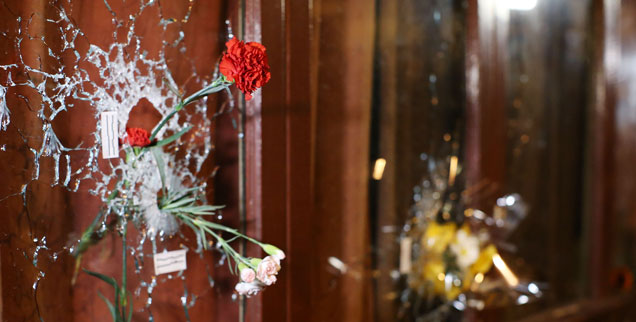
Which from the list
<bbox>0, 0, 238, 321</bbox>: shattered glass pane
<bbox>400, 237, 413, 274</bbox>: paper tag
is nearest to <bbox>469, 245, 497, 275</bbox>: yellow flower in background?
<bbox>400, 237, 413, 274</bbox>: paper tag

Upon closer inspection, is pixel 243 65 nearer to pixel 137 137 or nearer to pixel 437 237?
pixel 137 137

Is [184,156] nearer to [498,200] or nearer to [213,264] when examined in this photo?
[213,264]

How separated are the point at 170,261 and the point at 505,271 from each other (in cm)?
108

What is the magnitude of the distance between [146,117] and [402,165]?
0.70m

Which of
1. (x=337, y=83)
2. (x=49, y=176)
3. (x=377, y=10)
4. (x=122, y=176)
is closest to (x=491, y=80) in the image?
(x=377, y=10)

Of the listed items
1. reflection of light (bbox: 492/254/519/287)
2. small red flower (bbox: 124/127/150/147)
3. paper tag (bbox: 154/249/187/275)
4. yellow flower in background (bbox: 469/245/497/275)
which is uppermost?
small red flower (bbox: 124/127/150/147)

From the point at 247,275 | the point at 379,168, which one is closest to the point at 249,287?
the point at 247,275

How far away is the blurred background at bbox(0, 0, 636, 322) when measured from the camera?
849mm

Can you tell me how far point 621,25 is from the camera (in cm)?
189

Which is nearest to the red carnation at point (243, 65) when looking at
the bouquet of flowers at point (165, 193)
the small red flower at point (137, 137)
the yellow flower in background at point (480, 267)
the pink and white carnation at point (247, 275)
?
the bouquet of flowers at point (165, 193)

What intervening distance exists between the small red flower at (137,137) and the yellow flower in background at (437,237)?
82 cm

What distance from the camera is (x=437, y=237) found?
4.58 ft

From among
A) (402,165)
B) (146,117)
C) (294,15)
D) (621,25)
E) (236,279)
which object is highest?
(621,25)

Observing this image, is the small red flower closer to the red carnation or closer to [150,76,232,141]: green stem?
[150,76,232,141]: green stem
